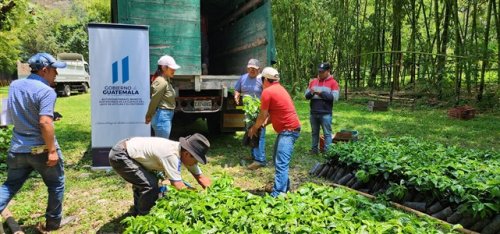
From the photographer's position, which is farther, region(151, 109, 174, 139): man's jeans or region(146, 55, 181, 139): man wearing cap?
region(151, 109, 174, 139): man's jeans

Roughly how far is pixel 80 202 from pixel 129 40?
95.8 inches

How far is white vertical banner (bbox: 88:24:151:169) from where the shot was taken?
5.76 m

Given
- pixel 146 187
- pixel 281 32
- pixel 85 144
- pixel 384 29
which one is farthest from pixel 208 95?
pixel 281 32

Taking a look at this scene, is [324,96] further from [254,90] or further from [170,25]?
[170,25]

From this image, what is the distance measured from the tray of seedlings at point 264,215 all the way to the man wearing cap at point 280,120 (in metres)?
1.16

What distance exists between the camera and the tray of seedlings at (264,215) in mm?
2783

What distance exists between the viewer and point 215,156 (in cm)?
714

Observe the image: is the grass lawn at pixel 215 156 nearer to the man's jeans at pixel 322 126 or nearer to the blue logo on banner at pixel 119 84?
the man's jeans at pixel 322 126

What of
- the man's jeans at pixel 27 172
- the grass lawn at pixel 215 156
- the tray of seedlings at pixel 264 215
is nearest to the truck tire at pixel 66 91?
the grass lawn at pixel 215 156

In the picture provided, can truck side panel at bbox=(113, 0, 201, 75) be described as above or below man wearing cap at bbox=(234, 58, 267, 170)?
above

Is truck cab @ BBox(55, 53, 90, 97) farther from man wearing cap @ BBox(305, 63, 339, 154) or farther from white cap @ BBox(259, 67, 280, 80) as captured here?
white cap @ BBox(259, 67, 280, 80)

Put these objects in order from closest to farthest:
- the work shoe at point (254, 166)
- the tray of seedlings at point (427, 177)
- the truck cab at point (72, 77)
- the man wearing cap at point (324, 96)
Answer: the tray of seedlings at point (427, 177) < the work shoe at point (254, 166) < the man wearing cap at point (324, 96) < the truck cab at point (72, 77)

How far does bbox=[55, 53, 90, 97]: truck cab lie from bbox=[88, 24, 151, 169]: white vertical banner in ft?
60.8

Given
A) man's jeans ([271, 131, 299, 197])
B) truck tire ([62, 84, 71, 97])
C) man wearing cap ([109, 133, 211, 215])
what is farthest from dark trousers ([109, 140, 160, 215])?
truck tire ([62, 84, 71, 97])
